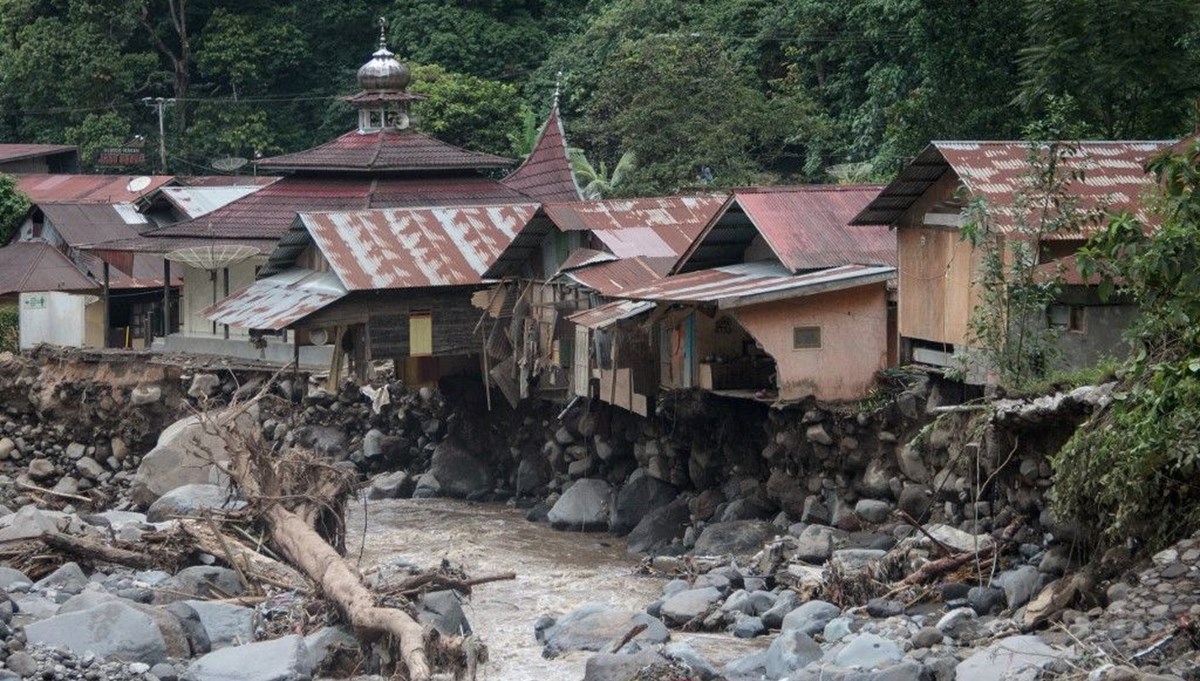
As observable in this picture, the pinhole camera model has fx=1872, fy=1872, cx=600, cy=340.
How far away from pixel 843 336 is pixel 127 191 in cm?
2876

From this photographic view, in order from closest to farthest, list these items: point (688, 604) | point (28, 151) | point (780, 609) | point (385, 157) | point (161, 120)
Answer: point (780, 609)
point (688, 604)
point (385, 157)
point (161, 120)
point (28, 151)

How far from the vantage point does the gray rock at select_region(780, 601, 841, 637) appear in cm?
1784

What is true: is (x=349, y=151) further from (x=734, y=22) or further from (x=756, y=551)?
(x=756, y=551)

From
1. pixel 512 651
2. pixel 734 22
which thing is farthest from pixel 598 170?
pixel 512 651

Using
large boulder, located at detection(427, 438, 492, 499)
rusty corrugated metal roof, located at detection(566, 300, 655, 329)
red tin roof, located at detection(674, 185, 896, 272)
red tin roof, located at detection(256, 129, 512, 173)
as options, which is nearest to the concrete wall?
red tin roof, located at detection(256, 129, 512, 173)

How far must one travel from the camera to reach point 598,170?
4416 cm

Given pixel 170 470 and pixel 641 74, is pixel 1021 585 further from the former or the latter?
pixel 641 74

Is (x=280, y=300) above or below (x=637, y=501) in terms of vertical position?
above

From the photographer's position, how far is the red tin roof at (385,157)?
122 feet

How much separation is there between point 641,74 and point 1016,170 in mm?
18820

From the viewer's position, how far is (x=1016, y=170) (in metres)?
21.7

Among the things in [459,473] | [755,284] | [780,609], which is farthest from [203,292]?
[780,609]

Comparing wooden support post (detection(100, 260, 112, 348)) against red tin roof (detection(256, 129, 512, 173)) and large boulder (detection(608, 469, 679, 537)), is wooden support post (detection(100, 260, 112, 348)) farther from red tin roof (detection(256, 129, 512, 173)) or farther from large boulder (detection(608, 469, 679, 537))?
large boulder (detection(608, 469, 679, 537))

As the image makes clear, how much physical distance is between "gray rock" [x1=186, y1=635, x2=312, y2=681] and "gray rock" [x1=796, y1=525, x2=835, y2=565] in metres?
6.03
